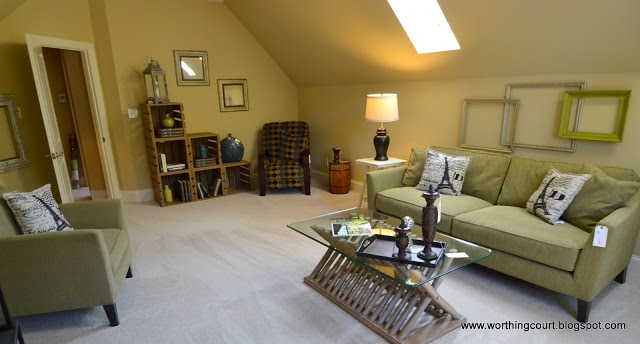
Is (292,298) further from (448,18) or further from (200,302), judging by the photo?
(448,18)

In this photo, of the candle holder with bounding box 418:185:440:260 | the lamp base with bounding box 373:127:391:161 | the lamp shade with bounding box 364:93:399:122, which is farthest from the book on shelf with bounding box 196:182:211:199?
the candle holder with bounding box 418:185:440:260

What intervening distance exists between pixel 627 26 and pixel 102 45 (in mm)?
4795

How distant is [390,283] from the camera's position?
2.07 m

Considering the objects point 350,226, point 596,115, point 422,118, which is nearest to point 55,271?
point 350,226

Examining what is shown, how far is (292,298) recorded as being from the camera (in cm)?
231

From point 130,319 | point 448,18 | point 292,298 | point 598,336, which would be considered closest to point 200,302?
point 130,319

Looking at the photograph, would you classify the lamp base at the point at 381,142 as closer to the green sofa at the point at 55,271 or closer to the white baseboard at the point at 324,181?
the white baseboard at the point at 324,181

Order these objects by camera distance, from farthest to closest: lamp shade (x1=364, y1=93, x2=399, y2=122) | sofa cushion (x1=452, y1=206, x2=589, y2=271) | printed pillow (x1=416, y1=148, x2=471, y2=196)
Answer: lamp shade (x1=364, y1=93, x2=399, y2=122), printed pillow (x1=416, y1=148, x2=471, y2=196), sofa cushion (x1=452, y1=206, x2=589, y2=271)

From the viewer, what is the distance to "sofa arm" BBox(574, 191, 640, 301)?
1937 millimetres

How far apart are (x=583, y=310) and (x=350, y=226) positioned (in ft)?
4.61

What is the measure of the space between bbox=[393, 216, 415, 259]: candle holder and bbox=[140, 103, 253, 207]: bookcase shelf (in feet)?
10.7

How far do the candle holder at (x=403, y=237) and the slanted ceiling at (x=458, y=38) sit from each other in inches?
71.2

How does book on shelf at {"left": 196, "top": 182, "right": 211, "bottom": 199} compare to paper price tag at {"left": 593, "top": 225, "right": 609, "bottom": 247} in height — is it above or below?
below

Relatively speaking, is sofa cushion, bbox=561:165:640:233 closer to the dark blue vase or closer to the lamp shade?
the lamp shade
